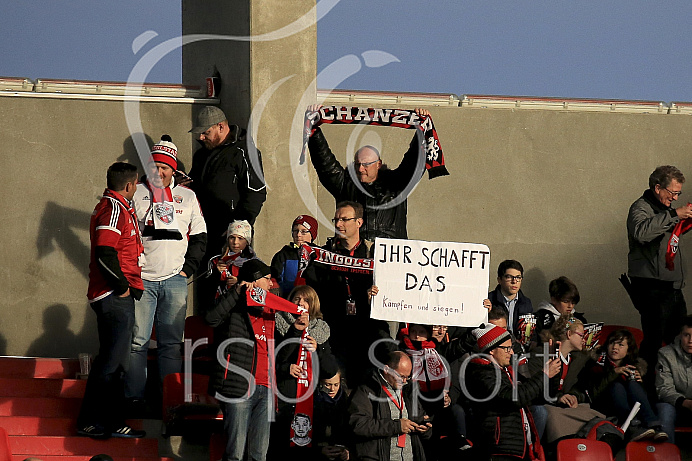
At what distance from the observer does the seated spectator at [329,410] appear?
25.9 feet

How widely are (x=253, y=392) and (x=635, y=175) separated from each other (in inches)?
230

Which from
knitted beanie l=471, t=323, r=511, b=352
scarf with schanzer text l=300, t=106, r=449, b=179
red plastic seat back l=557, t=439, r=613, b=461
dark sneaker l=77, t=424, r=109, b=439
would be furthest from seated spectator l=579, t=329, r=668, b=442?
dark sneaker l=77, t=424, r=109, b=439

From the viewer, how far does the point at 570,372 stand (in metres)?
8.87

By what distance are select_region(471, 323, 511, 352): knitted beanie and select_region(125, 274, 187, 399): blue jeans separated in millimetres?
2285

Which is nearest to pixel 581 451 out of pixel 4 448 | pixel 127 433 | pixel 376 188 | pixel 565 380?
pixel 565 380

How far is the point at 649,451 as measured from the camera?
8.46 meters

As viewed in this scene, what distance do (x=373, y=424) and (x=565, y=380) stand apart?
1.94m

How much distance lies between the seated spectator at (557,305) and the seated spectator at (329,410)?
6.18 ft

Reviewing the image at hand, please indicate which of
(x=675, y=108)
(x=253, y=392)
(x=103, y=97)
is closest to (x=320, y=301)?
(x=253, y=392)

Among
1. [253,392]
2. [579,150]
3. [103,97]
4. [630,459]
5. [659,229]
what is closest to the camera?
[253,392]

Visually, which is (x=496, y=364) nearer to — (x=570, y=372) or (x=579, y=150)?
(x=570, y=372)

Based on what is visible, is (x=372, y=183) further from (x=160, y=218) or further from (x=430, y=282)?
(x=160, y=218)

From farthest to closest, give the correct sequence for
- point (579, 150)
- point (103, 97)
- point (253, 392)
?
1. point (579, 150)
2. point (103, 97)
3. point (253, 392)

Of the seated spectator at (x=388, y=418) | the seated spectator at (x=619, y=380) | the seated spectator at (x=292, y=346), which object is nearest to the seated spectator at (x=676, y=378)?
the seated spectator at (x=619, y=380)
